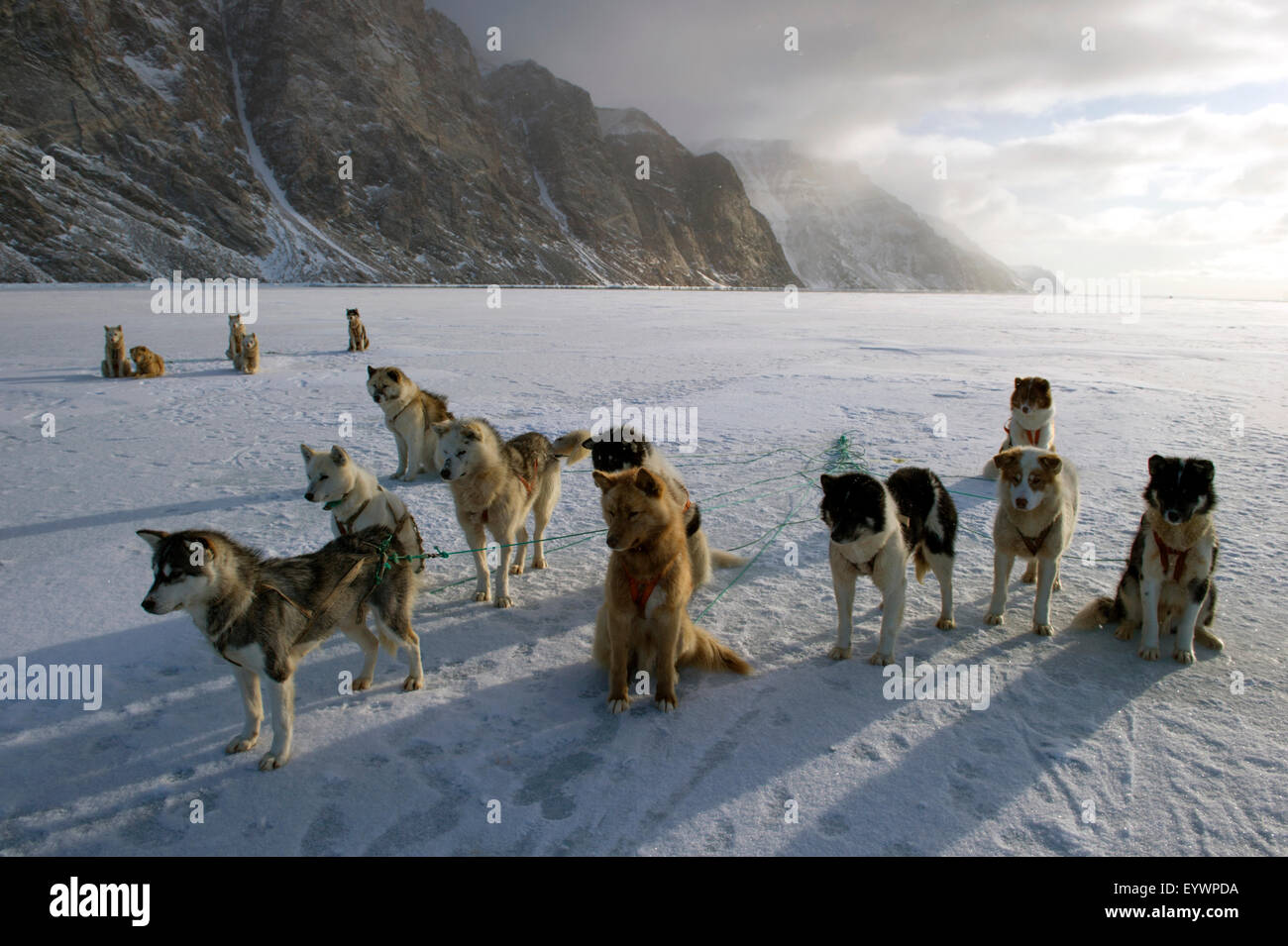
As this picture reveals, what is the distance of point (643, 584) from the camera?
4059 mm

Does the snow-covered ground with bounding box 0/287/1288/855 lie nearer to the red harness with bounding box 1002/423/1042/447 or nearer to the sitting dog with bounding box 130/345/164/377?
the red harness with bounding box 1002/423/1042/447

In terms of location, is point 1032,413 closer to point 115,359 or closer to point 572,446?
point 572,446

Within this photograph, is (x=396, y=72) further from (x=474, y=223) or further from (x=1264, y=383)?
(x=1264, y=383)

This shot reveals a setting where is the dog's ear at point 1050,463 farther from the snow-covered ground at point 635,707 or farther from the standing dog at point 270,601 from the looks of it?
the standing dog at point 270,601

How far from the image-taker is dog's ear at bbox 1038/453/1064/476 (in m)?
4.73

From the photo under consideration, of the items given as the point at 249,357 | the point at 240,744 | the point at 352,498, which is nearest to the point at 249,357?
the point at 249,357

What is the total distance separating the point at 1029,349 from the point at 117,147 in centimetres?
8830

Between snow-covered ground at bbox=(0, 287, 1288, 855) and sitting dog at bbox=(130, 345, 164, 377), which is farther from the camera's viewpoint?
sitting dog at bbox=(130, 345, 164, 377)

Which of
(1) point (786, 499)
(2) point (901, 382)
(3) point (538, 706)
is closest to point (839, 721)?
(3) point (538, 706)

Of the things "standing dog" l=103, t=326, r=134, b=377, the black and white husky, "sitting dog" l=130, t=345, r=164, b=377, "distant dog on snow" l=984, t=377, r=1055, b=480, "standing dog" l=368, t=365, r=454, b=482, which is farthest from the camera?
"sitting dog" l=130, t=345, r=164, b=377

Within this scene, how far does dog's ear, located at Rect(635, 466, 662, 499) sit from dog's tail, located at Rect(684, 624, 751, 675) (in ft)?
3.36

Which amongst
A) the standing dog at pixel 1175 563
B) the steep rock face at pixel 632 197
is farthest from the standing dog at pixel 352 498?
the steep rock face at pixel 632 197

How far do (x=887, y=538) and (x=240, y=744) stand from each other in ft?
12.4

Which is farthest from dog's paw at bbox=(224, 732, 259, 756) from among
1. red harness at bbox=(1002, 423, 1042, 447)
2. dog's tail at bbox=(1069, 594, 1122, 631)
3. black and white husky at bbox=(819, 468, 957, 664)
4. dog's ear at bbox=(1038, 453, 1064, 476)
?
red harness at bbox=(1002, 423, 1042, 447)
